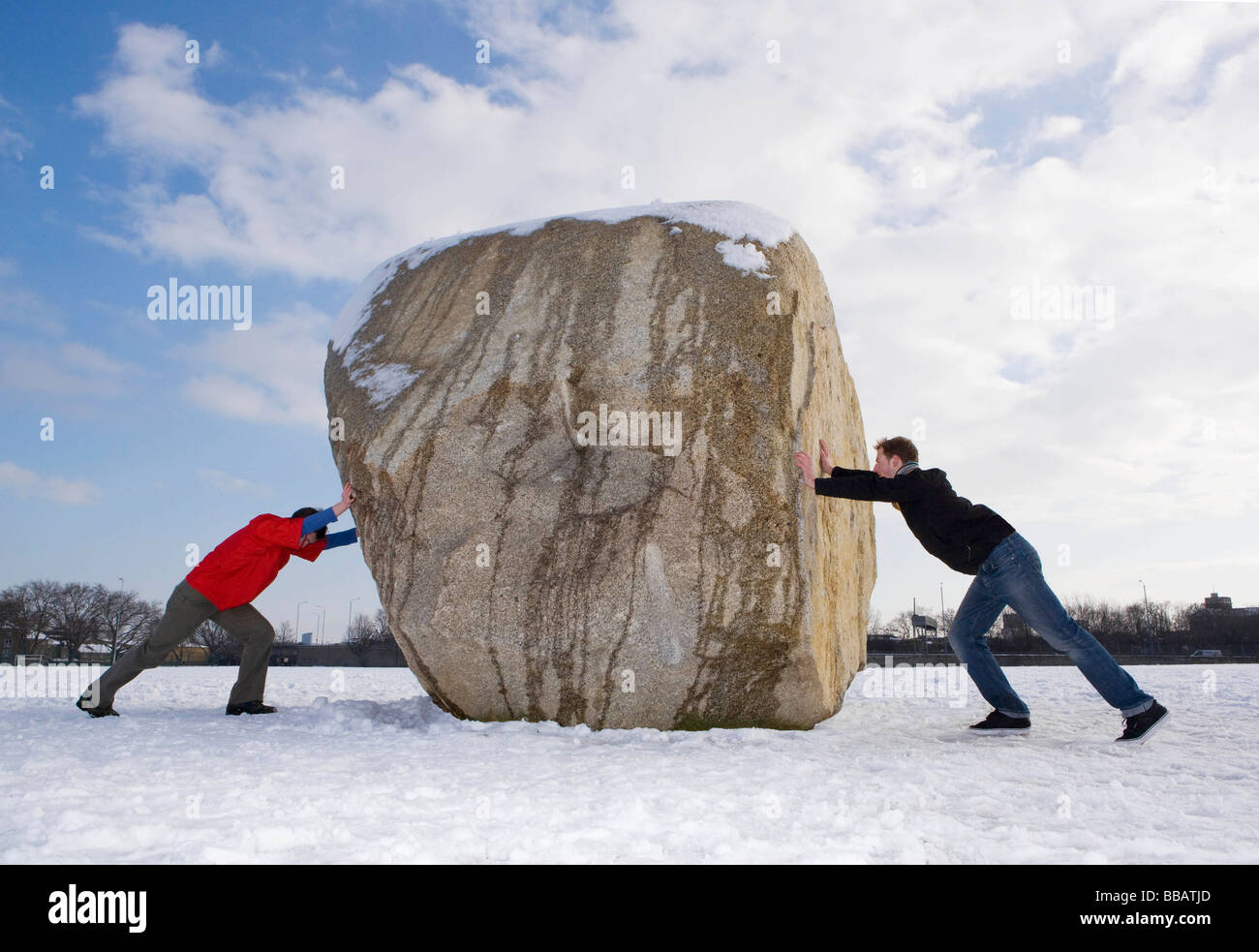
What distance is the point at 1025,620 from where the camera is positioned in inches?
190

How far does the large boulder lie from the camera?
5.01 meters

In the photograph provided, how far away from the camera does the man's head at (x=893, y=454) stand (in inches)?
216

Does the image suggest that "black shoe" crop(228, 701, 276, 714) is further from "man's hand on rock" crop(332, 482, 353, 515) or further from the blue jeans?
the blue jeans

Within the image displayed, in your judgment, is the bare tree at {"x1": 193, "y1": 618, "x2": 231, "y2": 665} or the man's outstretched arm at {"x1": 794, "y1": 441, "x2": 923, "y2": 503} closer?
the man's outstretched arm at {"x1": 794, "y1": 441, "x2": 923, "y2": 503}

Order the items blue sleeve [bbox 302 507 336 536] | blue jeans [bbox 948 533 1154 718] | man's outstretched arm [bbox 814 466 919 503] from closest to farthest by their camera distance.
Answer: blue jeans [bbox 948 533 1154 718] < man's outstretched arm [bbox 814 466 919 503] < blue sleeve [bbox 302 507 336 536]

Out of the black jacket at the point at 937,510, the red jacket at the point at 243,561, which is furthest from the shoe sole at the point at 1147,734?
the red jacket at the point at 243,561

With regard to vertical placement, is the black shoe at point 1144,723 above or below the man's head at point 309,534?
below

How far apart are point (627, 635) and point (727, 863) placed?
109 inches

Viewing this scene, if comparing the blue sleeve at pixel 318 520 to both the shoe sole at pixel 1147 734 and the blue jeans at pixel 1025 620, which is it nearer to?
the blue jeans at pixel 1025 620

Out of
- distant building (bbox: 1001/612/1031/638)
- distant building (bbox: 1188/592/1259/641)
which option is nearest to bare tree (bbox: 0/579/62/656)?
distant building (bbox: 1001/612/1031/638)

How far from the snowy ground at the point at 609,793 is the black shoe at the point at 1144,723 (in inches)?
4.4

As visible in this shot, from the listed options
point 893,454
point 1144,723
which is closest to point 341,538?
point 893,454
